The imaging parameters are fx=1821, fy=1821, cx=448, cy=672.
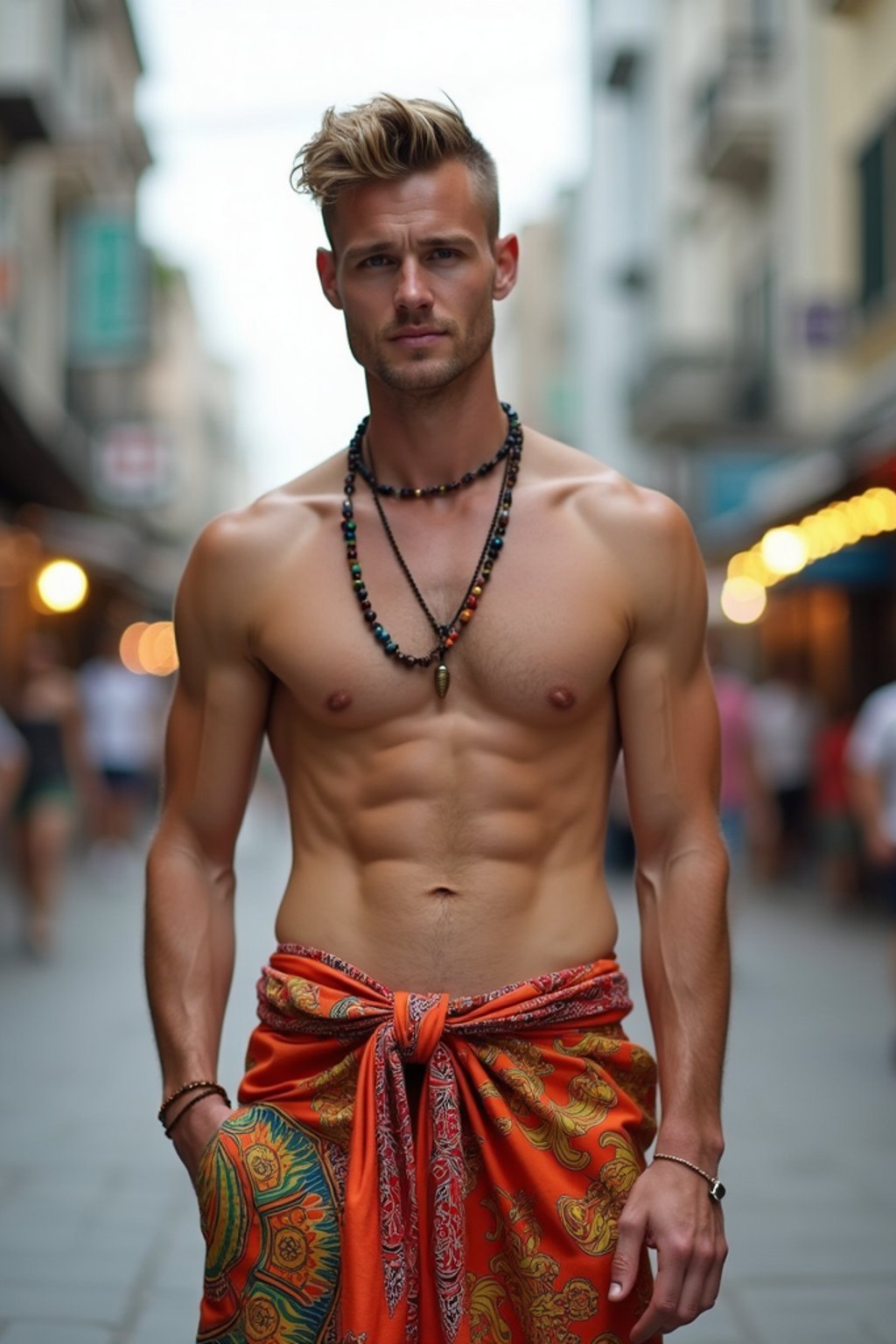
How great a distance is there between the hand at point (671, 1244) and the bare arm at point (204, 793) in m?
0.64

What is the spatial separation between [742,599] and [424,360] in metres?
15.2

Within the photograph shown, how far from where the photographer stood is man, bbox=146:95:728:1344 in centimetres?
240

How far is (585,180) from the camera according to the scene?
129ft

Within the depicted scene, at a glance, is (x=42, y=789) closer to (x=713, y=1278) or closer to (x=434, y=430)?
(x=434, y=430)

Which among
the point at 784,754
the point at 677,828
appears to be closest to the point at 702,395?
the point at 784,754

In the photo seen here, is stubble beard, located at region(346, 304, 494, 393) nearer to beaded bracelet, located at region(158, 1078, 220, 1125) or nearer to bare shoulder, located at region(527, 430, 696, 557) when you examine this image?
bare shoulder, located at region(527, 430, 696, 557)

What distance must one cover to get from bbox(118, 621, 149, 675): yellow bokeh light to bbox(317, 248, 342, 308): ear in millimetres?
25189

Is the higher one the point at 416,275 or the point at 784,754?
the point at 784,754

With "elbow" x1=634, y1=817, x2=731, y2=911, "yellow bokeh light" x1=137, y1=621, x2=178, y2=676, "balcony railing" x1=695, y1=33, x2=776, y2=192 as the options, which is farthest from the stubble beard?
"yellow bokeh light" x1=137, y1=621, x2=178, y2=676

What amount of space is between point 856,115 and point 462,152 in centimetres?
1512

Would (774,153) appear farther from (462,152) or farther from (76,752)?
(462,152)

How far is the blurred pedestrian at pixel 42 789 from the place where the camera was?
10.3 m

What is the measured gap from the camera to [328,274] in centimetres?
269

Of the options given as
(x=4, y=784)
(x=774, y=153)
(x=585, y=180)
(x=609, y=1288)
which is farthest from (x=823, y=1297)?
(x=585, y=180)
